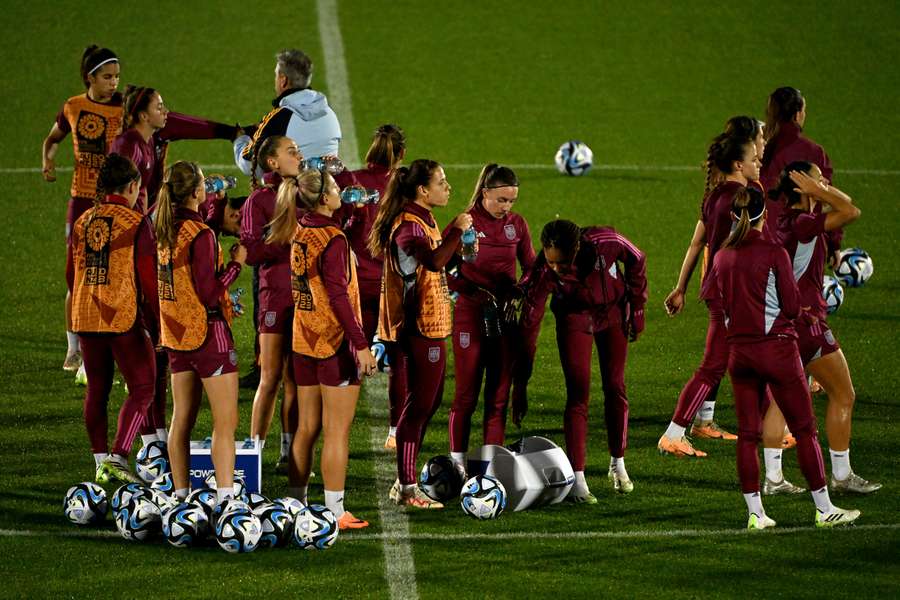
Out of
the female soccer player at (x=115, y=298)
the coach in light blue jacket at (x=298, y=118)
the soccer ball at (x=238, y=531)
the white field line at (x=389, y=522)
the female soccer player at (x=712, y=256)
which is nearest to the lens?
the white field line at (x=389, y=522)

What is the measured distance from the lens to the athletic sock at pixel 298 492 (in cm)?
924

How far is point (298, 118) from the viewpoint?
11320 mm

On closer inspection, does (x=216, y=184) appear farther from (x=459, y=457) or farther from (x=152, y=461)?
(x=459, y=457)

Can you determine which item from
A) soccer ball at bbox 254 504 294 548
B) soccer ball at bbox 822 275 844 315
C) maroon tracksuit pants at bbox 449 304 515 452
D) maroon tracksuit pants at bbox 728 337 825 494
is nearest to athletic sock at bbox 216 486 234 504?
soccer ball at bbox 254 504 294 548

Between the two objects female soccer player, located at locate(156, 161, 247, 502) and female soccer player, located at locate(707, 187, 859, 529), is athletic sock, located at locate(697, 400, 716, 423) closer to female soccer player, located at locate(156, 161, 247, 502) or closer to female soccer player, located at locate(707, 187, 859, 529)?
female soccer player, located at locate(707, 187, 859, 529)

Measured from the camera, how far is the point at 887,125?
23.1 metres

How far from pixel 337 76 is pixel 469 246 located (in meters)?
15.8

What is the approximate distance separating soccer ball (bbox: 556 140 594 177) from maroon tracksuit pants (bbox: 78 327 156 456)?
11.2 meters

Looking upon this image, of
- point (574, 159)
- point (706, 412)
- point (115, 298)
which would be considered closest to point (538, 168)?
point (574, 159)

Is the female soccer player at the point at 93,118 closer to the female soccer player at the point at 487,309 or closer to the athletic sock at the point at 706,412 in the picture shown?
the female soccer player at the point at 487,309

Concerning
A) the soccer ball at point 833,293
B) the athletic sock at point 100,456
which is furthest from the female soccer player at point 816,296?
Answer: the soccer ball at point 833,293

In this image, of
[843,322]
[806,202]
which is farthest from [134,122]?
[843,322]

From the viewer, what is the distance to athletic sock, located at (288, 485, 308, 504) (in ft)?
30.3

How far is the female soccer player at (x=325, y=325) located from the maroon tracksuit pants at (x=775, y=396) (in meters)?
2.09
